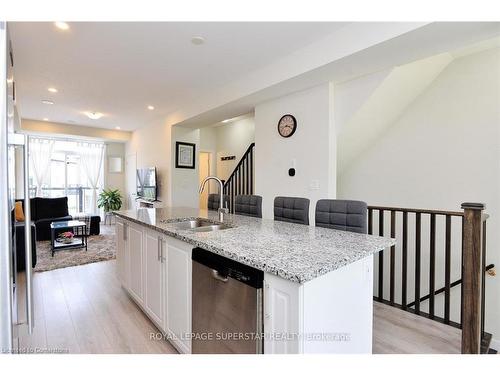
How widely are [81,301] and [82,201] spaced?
5.83 m

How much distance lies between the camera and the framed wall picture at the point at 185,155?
558cm

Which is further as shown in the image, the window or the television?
the window

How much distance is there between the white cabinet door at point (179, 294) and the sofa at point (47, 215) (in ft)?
15.8

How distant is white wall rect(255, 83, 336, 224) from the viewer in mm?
3207

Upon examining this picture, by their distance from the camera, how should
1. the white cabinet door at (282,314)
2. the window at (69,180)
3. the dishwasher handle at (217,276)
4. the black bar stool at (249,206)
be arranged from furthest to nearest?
1. the window at (69,180)
2. the black bar stool at (249,206)
3. the dishwasher handle at (217,276)
4. the white cabinet door at (282,314)


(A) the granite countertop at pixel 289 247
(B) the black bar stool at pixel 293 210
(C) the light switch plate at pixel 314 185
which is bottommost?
(A) the granite countertop at pixel 289 247

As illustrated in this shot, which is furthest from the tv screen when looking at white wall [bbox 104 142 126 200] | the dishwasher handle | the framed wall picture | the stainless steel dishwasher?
the dishwasher handle

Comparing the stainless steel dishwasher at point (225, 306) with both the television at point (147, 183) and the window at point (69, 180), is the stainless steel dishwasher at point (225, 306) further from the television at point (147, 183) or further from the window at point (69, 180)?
the window at point (69, 180)

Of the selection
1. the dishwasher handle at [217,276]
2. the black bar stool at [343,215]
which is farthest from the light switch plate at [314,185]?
the dishwasher handle at [217,276]

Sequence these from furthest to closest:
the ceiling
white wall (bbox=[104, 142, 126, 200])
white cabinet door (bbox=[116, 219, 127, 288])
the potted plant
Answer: white wall (bbox=[104, 142, 126, 200]), the potted plant, white cabinet door (bbox=[116, 219, 127, 288]), the ceiling

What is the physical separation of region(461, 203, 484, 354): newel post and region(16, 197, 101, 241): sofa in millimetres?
6309

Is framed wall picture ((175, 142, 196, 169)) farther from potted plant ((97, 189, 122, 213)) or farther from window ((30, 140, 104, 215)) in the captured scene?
window ((30, 140, 104, 215))

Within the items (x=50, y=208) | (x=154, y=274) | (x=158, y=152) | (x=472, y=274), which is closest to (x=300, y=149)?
(x=472, y=274)

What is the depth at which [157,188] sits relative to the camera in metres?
5.90
